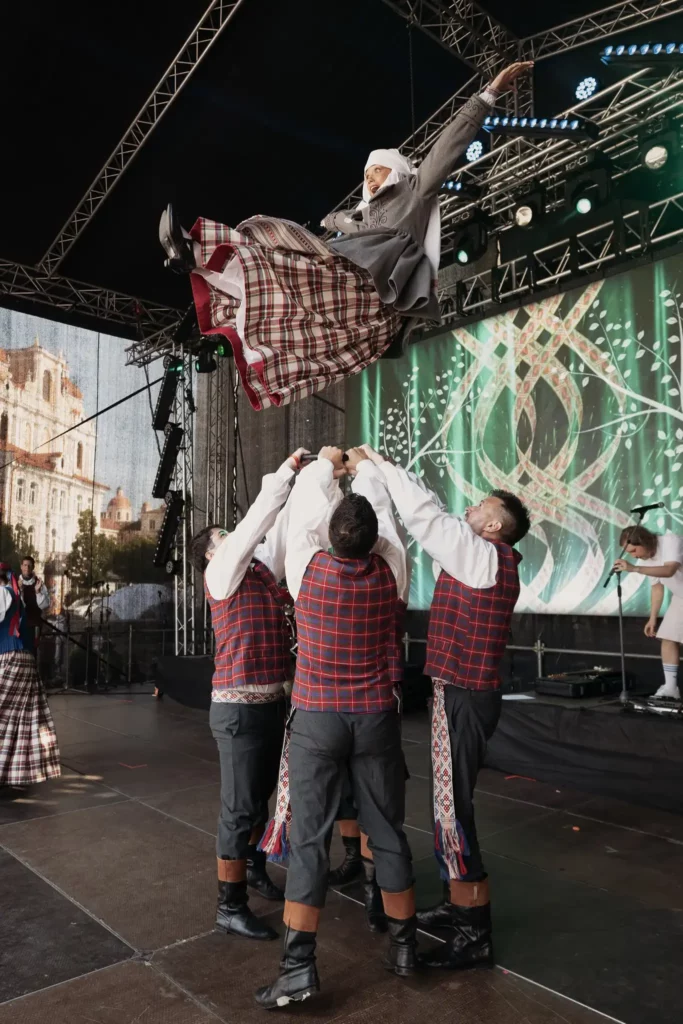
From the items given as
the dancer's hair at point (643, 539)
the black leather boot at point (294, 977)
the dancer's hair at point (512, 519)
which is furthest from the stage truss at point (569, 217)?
the black leather boot at point (294, 977)

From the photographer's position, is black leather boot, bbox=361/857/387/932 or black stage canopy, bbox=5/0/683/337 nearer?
black leather boot, bbox=361/857/387/932

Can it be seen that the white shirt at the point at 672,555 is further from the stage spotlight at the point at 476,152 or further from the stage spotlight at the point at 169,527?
the stage spotlight at the point at 169,527

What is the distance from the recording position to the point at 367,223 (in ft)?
5.40

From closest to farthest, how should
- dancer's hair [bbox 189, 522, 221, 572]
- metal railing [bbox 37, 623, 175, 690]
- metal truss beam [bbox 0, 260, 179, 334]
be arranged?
1. dancer's hair [bbox 189, 522, 221, 572]
2. metal truss beam [bbox 0, 260, 179, 334]
3. metal railing [bbox 37, 623, 175, 690]

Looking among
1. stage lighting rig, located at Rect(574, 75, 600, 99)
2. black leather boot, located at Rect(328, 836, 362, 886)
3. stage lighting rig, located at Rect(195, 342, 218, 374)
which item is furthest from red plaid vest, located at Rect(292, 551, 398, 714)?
stage lighting rig, located at Rect(195, 342, 218, 374)

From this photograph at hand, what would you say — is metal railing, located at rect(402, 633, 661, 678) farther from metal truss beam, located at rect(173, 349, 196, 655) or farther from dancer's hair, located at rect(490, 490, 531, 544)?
dancer's hair, located at rect(490, 490, 531, 544)

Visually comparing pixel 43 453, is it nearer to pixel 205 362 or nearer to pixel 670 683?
pixel 205 362

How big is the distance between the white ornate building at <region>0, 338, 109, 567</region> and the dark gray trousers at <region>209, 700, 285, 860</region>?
23.0 feet

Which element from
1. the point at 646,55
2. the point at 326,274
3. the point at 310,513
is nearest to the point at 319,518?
the point at 310,513

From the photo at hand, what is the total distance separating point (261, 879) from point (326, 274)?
229 centimetres

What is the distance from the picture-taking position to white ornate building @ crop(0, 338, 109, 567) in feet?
28.2

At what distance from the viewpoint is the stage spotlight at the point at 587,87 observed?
218 inches

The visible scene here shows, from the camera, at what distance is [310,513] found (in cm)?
218

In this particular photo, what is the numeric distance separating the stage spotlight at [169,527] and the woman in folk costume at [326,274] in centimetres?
697
